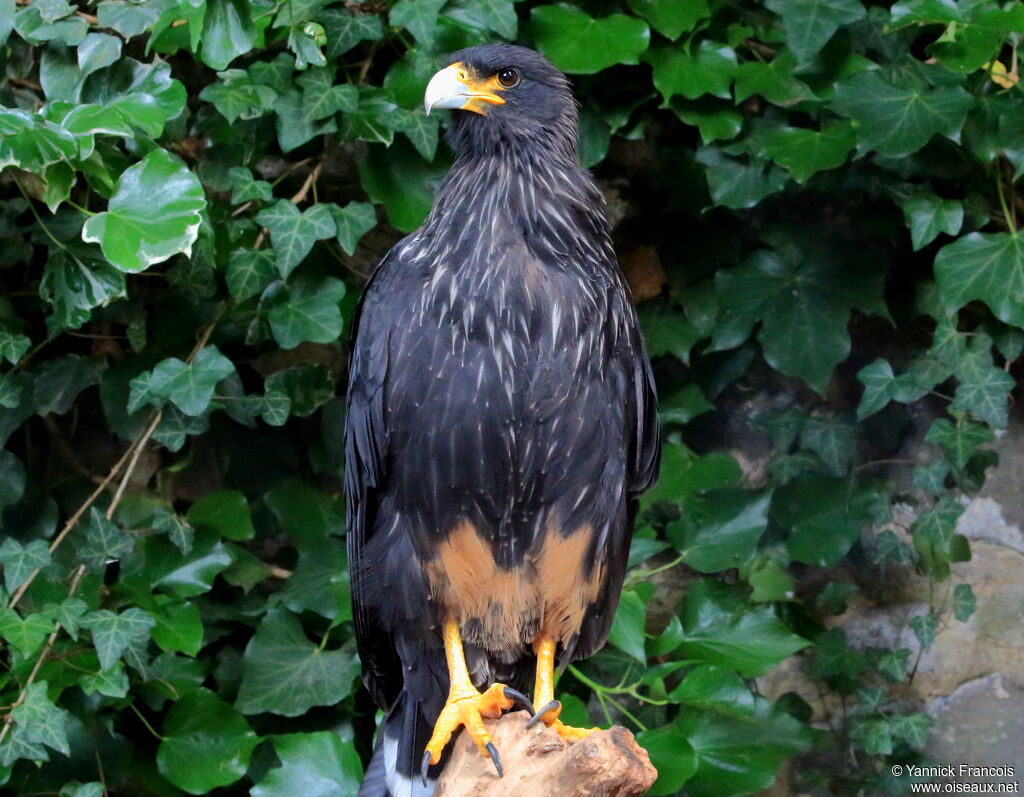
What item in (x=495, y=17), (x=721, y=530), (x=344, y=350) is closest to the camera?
(x=495, y=17)

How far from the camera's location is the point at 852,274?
283cm

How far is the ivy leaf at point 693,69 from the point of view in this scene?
265cm

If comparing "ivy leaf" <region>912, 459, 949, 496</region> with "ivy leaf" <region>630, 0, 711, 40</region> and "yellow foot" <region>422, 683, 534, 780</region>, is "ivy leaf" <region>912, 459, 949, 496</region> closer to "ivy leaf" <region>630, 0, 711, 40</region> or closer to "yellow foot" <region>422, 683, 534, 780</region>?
"ivy leaf" <region>630, 0, 711, 40</region>

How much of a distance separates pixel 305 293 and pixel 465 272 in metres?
0.73

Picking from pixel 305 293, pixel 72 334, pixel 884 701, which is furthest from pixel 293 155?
pixel 884 701

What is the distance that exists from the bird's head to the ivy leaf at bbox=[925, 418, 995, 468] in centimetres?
116

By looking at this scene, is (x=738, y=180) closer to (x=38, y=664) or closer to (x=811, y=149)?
(x=811, y=149)

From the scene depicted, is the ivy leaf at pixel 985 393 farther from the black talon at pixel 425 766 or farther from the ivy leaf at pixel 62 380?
the ivy leaf at pixel 62 380

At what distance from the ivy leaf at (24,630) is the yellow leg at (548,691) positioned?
101 cm

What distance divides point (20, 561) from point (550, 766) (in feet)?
4.22

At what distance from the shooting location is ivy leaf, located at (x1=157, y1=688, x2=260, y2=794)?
2.52 meters

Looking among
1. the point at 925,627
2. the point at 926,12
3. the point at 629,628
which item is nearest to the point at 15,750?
the point at 629,628

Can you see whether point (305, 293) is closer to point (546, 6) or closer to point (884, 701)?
point (546, 6)

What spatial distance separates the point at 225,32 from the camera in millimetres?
2160
